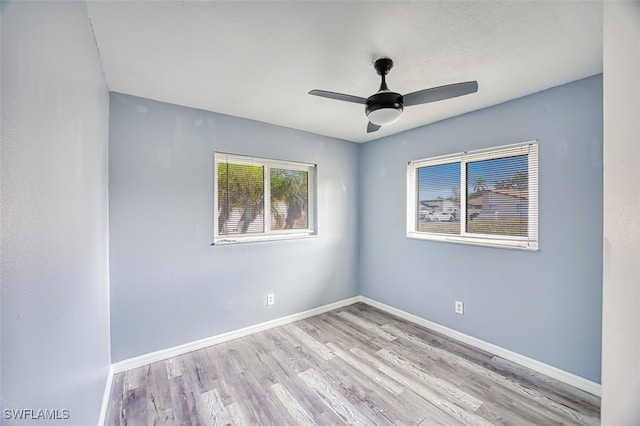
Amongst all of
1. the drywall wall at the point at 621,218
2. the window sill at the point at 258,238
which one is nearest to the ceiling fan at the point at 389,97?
the drywall wall at the point at 621,218

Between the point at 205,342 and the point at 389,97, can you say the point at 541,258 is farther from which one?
the point at 205,342

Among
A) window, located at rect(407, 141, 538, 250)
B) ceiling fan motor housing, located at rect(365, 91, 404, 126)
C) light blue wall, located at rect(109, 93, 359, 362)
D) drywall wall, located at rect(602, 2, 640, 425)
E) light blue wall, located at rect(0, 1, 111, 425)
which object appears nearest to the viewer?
drywall wall, located at rect(602, 2, 640, 425)

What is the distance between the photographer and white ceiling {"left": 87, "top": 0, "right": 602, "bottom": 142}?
4.44 feet

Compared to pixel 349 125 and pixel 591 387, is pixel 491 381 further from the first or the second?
pixel 349 125

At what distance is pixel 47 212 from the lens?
2.82ft

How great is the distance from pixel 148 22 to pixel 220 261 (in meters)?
2.03

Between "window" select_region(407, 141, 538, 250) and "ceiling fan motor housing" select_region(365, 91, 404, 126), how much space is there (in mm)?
1424

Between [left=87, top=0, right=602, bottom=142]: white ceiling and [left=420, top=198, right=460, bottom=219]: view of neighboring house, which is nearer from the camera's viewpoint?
[left=87, top=0, right=602, bottom=142]: white ceiling

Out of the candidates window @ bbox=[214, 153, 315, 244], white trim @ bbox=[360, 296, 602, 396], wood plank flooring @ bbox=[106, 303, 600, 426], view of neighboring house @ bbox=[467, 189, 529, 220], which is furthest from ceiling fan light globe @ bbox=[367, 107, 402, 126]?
white trim @ bbox=[360, 296, 602, 396]

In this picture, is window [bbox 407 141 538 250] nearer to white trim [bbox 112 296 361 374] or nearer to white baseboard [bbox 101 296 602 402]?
white baseboard [bbox 101 296 602 402]

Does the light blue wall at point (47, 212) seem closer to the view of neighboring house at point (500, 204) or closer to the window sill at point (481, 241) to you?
the window sill at point (481, 241)

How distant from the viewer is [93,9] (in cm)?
133

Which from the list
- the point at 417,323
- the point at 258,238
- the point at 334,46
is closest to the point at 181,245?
the point at 258,238

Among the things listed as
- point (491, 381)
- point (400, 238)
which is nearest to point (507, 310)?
point (491, 381)
